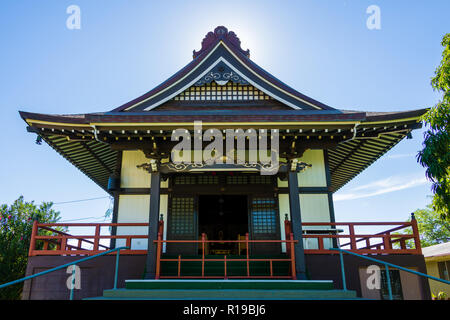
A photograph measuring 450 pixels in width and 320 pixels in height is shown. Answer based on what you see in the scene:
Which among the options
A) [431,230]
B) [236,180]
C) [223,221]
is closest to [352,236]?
[236,180]

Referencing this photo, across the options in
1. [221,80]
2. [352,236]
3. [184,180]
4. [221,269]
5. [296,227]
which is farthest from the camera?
[184,180]

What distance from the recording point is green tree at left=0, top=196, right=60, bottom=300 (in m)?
15.8

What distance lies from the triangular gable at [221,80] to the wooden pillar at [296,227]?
2692 mm

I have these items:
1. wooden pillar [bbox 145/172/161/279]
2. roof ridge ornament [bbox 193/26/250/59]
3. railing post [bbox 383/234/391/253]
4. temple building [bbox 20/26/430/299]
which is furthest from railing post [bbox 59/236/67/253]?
railing post [bbox 383/234/391/253]

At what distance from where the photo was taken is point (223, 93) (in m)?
11.2

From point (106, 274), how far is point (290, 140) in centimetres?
607

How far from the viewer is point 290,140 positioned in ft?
30.4

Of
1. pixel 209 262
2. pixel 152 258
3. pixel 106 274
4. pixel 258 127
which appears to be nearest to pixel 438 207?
pixel 258 127

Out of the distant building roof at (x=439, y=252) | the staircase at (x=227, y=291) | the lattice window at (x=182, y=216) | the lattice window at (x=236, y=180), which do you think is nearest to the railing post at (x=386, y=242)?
the staircase at (x=227, y=291)

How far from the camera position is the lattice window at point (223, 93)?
11156mm

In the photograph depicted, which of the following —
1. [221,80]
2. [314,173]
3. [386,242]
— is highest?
[221,80]

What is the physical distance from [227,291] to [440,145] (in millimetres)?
5521

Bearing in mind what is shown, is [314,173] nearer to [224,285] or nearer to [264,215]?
[264,215]
